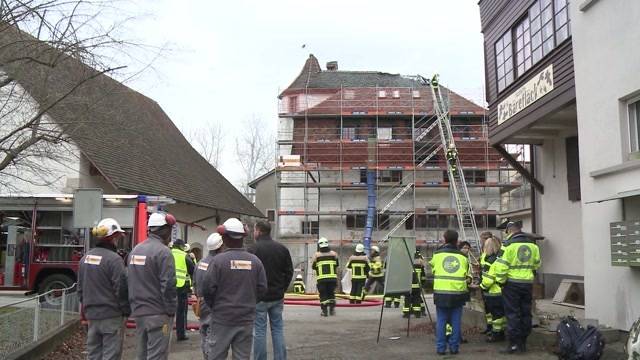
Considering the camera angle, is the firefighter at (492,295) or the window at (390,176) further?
the window at (390,176)

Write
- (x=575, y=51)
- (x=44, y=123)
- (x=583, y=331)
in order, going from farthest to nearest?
(x=575, y=51) → (x=44, y=123) → (x=583, y=331)

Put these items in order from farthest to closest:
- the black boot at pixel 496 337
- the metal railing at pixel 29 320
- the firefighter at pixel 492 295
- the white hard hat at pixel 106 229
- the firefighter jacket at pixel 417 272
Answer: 1. the firefighter jacket at pixel 417 272
2. the black boot at pixel 496 337
3. the firefighter at pixel 492 295
4. the metal railing at pixel 29 320
5. the white hard hat at pixel 106 229

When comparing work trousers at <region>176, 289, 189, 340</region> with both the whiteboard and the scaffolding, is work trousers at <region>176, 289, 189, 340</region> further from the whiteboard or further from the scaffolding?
the scaffolding

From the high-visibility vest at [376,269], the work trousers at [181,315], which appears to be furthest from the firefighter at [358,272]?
the work trousers at [181,315]

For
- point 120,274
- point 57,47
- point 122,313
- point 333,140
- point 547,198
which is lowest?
point 122,313

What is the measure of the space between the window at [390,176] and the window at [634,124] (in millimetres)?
27643

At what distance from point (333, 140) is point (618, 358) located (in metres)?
28.9

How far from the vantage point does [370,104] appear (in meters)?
37.6

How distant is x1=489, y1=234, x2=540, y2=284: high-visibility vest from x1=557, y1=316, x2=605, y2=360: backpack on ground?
3.69ft

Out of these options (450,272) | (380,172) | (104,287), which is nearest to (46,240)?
(104,287)

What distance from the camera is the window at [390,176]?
121ft

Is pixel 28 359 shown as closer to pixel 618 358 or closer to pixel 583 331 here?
pixel 583 331

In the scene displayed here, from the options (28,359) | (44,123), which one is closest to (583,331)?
(28,359)

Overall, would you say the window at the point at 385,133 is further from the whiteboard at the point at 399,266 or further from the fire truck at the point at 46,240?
→ the whiteboard at the point at 399,266
